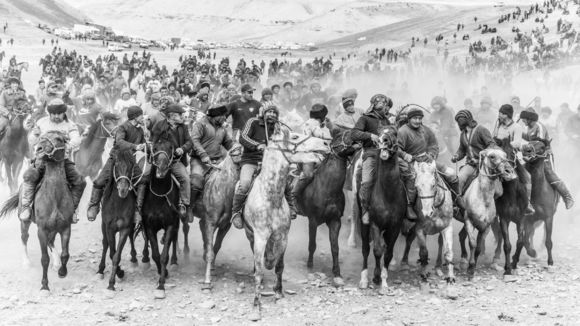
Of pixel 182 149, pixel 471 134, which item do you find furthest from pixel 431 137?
pixel 182 149

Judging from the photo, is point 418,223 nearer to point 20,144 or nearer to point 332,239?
point 332,239

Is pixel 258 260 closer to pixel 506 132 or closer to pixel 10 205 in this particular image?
pixel 10 205

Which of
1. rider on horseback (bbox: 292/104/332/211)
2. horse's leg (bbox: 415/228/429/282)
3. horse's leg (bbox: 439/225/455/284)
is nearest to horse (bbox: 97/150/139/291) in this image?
rider on horseback (bbox: 292/104/332/211)

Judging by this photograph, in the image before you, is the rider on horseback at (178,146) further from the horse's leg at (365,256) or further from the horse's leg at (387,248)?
the horse's leg at (387,248)

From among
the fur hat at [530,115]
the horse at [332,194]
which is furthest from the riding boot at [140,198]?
the fur hat at [530,115]

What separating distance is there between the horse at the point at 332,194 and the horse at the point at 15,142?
7.35 meters

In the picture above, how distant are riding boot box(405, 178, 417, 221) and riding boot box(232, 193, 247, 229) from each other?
2.57 metres

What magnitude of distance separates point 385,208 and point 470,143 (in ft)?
7.67

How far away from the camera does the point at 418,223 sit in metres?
9.60

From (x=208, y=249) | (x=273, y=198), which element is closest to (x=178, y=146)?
(x=208, y=249)

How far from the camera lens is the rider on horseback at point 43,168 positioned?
9.01 m

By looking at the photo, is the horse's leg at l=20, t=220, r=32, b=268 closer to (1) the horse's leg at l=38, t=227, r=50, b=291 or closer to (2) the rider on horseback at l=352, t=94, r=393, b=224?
(1) the horse's leg at l=38, t=227, r=50, b=291

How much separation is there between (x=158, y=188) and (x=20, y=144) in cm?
618

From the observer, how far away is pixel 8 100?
14.2 metres
